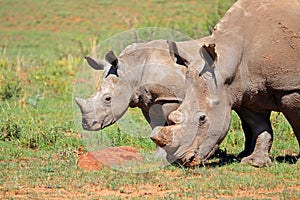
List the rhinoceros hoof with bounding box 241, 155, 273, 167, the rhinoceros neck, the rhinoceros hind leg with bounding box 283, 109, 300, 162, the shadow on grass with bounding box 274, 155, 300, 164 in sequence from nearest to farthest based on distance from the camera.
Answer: the rhinoceros hind leg with bounding box 283, 109, 300, 162, the rhinoceros hoof with bounding box 241, 155, 273, 167, the rhinoceros neck, the shadow on grass with bounding box 274, 155, 300, 164

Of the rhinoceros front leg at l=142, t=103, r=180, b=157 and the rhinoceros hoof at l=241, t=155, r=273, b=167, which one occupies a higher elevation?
the rhinoceros front leg at l=142, t=103, r=180, b=157

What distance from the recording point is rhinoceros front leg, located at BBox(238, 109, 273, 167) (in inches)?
345

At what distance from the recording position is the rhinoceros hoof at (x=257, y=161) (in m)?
8.68

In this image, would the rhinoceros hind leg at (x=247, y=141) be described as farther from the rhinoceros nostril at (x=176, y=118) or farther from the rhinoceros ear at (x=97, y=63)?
the rhinoceros ear at (x=97, y=63)

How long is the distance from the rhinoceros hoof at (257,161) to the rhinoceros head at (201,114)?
83 centimetres

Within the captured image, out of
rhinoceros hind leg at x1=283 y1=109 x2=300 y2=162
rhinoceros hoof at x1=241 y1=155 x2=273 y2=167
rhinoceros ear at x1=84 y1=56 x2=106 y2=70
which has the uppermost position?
rhinoceros ear at x1=84 y1=56 x2=106 y2=70

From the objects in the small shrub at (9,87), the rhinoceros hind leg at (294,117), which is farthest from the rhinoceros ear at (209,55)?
the small shrub at (9,87)

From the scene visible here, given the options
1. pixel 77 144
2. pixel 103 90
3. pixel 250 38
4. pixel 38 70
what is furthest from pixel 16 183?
pixel 38 70

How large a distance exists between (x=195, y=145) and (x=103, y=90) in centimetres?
148

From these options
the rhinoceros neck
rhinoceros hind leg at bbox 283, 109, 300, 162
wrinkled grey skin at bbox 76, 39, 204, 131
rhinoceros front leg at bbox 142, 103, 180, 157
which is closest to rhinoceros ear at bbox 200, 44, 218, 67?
wrinkled grey skin at bbox 76, 39, 204, 131

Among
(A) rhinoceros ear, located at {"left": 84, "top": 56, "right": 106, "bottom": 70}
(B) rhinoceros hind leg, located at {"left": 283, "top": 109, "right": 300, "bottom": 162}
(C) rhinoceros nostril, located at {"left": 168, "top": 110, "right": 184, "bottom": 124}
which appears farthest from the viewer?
(A) rhinoceros ear, located at {"left": 84, "top": 56, "right": 106, "bottom": 70}

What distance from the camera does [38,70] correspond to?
17359 mm

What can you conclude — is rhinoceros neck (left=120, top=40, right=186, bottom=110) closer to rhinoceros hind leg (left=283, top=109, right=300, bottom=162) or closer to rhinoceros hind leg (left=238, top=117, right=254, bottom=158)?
rhinoceros hind leg (left=238, top=117, right=254, bottom=158)

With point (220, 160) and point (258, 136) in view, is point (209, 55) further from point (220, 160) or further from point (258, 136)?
point (220, 160)
